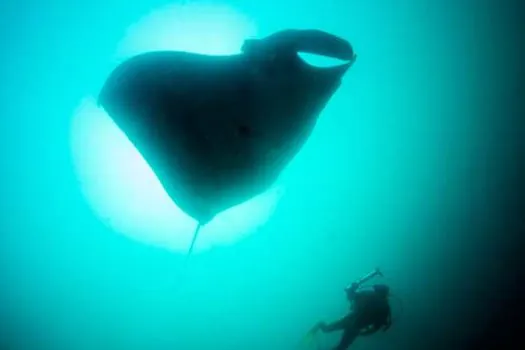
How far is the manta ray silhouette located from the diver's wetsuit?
10849mm

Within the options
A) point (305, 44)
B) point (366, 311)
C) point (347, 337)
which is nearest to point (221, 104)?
point (305, 44)

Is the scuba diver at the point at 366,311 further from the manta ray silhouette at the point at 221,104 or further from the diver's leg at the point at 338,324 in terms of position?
the manta ray silhouette at the point at 221,104

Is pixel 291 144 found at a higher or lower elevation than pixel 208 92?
lower

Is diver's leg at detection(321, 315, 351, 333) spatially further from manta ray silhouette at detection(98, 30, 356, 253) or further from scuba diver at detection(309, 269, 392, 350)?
manta ray silhouette at detection(98, 30, 356, 253)

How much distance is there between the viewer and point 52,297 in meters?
61.7

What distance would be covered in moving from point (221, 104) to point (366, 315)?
12275 mm

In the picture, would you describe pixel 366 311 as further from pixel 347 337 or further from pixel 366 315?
pixel 347 337

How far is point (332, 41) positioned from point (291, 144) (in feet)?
4.63

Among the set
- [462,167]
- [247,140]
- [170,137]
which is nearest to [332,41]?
[247,140]

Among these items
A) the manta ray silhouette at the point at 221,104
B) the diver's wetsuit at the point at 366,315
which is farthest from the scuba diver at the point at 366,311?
the manta ray silhouette at the point at 221,104

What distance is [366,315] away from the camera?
13.9 meters

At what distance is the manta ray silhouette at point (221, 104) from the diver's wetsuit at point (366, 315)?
10849 mm

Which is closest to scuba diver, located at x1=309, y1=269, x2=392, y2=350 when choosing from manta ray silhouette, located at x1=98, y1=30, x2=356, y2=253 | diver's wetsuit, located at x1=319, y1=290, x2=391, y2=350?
diver's wetsuit, located at x1=319, y1=290, x2=391, y2=350

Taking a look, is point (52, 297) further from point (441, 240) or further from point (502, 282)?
point (502, 282)
